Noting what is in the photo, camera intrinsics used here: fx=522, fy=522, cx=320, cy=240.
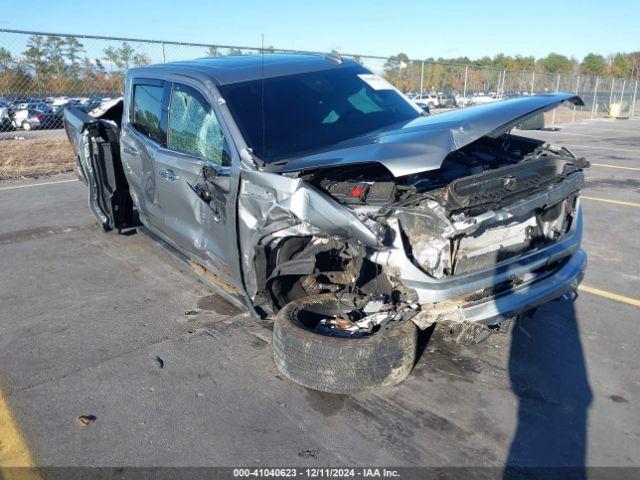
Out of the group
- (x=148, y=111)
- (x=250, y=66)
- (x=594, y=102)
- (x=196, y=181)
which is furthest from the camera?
(x=594, y=102)

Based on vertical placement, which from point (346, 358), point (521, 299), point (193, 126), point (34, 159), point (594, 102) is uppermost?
point (594, 102)

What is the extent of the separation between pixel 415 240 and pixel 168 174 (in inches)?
94.6

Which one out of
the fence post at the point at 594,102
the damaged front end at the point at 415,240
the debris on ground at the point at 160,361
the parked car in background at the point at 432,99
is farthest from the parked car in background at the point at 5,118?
the fence post at the point at 594,102

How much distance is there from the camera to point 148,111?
16.3ft

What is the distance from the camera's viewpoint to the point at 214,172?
145 inches

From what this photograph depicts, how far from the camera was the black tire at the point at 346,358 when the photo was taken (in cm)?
295

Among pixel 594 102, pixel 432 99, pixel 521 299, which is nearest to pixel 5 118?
pixel 432 99

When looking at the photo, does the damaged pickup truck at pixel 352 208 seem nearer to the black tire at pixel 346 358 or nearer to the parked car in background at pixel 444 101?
the black tire at pixel 346 358

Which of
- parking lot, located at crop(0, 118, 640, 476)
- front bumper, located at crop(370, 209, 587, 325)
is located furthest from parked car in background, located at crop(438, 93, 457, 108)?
front bumper, located at crop(370, 209, 587, 325)

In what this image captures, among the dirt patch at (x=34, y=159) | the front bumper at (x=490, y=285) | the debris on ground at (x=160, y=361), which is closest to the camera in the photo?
the front bumper at (x=490, y=285)

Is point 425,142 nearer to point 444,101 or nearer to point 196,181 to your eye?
point 196,181

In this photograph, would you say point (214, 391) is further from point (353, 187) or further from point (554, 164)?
point (554, 164)

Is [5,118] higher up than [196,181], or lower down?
lower down

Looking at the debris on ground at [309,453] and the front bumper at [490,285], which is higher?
the front bumper at [490,285]
